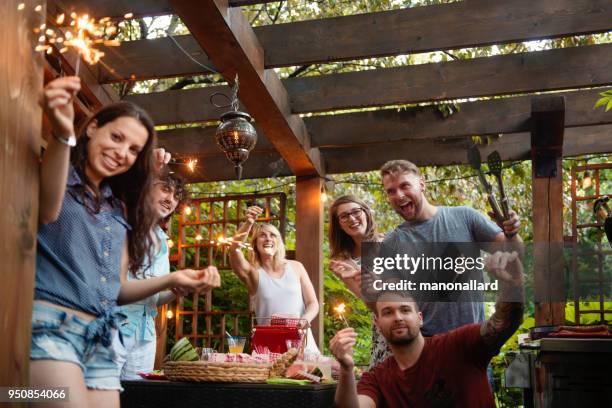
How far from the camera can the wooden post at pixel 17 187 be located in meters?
1.59

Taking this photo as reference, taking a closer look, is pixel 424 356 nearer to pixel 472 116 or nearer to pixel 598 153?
pixel 472 116

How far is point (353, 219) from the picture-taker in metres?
3.92

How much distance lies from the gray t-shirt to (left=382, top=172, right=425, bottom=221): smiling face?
0.22 feet

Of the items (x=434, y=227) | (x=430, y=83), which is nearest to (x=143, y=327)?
(x=434, y=227)

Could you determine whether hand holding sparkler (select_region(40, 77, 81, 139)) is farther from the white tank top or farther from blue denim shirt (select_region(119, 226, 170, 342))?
the white tank top

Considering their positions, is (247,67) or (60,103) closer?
(60,103)

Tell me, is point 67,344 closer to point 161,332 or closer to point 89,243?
point 89,243

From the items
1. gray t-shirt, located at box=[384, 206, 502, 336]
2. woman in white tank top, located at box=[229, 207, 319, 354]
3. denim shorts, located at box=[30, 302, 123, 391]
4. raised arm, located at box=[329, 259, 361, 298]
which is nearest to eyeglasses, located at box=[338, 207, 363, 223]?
gray t-shirt, located at box=[384, 206, 502, 336]

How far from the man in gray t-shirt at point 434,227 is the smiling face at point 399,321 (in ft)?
1.28

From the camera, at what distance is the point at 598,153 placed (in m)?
5.92

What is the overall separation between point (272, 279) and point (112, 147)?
114 inches

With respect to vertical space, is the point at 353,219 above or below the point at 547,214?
below

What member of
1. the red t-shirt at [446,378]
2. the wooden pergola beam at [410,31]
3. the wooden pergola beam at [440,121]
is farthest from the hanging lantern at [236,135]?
the red t-shirt at [446,378]

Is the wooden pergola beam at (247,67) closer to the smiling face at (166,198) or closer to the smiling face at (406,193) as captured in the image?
the smiling face at (166,198)
